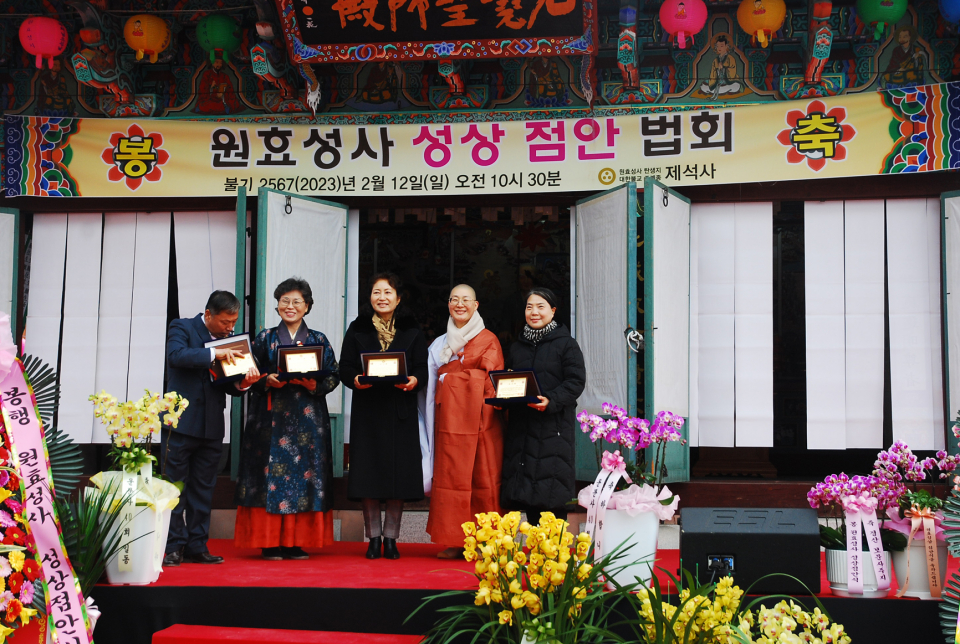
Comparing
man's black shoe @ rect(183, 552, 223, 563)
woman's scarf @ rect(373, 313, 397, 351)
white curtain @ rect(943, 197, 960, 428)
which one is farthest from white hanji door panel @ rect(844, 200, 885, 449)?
man's black shoe @ rect(183, 552, 223, 563)

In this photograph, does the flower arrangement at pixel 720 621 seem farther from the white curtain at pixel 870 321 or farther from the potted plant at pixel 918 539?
the white curtain at pixel 870 321

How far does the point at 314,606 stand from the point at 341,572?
431 mm

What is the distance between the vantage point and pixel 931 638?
11.3 feet

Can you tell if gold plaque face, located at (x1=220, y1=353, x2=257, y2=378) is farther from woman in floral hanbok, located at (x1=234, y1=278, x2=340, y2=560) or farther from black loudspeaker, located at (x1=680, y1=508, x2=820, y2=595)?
black loudspeaker, located at (x1=680, y1=508, x2=820, y2=595)

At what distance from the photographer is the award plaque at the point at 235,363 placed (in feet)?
14.5

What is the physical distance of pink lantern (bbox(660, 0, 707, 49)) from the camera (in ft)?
18.8

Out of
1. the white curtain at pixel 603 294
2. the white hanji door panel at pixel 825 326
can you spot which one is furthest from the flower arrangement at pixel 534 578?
the white hanji door panel at pixel 825 326

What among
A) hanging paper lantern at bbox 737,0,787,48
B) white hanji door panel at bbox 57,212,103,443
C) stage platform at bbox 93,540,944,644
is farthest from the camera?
white hanji door panel at bbox 57,212,103,443

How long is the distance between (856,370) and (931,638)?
112 inches

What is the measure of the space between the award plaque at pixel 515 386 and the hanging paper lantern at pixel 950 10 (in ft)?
12.0

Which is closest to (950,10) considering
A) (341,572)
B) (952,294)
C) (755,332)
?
(952,294)

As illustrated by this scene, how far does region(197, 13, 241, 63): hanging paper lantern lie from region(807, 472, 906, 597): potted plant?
15.8 feet

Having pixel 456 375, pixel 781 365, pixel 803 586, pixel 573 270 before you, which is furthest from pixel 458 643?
pixel 781 365

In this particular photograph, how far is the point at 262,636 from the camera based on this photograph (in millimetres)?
3572
